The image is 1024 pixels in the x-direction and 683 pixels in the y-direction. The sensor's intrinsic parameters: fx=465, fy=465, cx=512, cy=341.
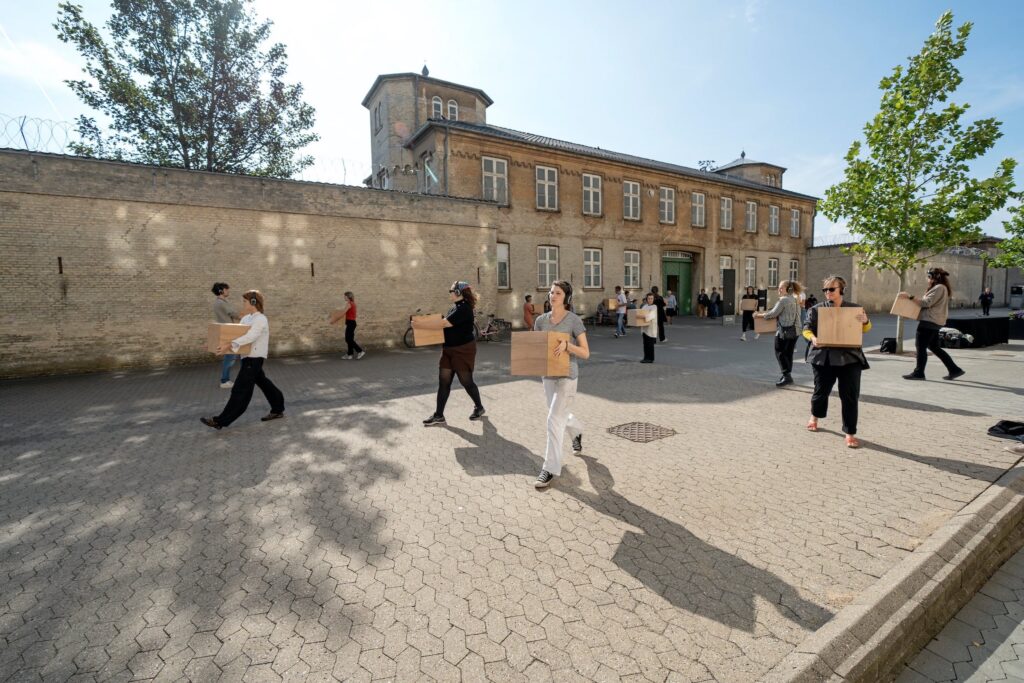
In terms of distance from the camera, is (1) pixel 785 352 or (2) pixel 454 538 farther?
(1) pixel 785 352

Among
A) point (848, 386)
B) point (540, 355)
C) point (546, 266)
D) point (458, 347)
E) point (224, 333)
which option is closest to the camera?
point (540, 355)

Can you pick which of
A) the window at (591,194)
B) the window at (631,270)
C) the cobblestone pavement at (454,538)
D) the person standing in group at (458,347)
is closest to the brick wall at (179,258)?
the cobblestone pavement at (454,538)

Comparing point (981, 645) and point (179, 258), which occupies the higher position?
point (179, 258)

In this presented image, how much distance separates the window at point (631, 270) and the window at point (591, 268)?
1722 mm

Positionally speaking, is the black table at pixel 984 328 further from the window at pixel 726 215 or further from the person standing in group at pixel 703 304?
the window at pixel 726 215

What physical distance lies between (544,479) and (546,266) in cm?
1818

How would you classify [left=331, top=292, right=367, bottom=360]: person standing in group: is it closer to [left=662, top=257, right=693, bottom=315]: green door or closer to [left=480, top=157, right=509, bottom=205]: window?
[left=480, top=157, right=509, bottom=205]: window

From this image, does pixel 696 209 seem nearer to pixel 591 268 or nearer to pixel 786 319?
pixel 591 268

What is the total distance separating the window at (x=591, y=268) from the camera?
2298cm

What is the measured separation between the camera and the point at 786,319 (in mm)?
8086

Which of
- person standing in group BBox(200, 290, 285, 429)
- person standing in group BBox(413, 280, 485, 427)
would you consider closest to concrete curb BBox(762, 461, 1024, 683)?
person standing in group BBox(413, 280, 485, 427)

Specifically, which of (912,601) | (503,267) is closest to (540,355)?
(912,601)

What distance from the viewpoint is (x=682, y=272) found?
89.1 ft

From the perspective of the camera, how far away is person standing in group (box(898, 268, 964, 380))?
810 cm
